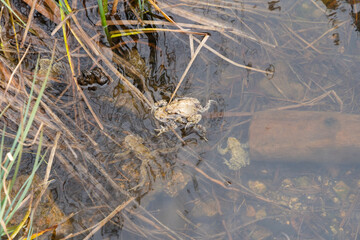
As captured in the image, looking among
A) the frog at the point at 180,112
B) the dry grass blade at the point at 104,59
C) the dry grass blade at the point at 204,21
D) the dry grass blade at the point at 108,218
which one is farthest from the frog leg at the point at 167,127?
the dry grass blade at the point at 204,21

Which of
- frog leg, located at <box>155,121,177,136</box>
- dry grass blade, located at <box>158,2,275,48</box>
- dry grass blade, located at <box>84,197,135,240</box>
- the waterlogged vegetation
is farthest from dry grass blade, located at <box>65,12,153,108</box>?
dry grass blade, located at <box>84,197,135,240</box>

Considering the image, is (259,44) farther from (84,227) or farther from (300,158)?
(84,227)

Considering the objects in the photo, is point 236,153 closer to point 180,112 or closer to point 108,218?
point 180,112

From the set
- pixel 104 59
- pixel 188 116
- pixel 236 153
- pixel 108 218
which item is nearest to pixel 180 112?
pixel 188 116

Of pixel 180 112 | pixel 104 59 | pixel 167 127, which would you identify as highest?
pixel 104 59

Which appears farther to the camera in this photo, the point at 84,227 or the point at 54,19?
the point at 54,19

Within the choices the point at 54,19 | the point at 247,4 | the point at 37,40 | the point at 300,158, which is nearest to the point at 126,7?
the point at 54,19

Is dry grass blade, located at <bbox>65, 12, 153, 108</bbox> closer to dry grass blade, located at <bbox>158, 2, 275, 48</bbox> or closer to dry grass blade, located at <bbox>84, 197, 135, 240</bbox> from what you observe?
dry grass blade, located at <bbox>158, 2, 275, 48</bbox>
